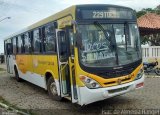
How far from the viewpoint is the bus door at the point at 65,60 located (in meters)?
9.69

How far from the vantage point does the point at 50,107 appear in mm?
10688

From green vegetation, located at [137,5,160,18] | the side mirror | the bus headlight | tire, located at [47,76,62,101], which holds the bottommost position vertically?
tire, located at [47,76,62,101]

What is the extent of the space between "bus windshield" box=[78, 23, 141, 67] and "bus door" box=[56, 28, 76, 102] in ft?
2.21

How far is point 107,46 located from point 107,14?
3.16 ft

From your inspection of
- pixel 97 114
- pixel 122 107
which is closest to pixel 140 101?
pixel 122 107

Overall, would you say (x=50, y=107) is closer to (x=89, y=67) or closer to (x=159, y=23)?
(x=89, y=67)

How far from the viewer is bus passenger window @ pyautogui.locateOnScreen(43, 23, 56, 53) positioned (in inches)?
439

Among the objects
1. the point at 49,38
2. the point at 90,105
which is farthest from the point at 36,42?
the point at 90,105

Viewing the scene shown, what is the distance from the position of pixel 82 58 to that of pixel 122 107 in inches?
87.3

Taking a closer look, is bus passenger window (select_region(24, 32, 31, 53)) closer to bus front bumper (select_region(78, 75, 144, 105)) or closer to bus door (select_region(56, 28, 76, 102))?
bus door (select_region(56, 28, 76, 102))

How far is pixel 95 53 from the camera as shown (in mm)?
9133

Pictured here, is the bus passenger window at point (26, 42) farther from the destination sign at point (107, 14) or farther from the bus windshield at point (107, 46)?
the bus windshield at point (107, 46)

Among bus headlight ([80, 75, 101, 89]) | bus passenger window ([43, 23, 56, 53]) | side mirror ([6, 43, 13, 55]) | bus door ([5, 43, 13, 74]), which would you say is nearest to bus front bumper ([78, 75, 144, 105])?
bus headlight ([80, 75, 101, 89])

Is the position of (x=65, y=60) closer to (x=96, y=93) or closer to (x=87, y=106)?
(x=87, y=106)
